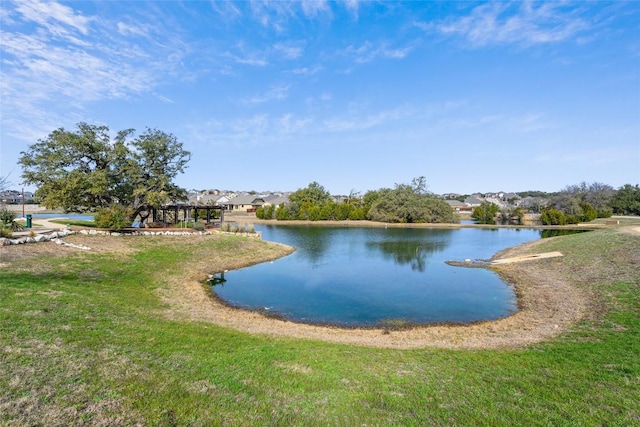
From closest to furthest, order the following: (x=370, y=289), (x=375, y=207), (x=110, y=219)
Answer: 1. (x=370, y=289)
2. (x=110, y=219)
3. (x=375, y=207)

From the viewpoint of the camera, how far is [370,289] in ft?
60.5

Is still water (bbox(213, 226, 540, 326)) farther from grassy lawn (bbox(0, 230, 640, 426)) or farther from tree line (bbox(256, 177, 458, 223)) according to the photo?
tree line (bbox(256, 177, 458, 223))

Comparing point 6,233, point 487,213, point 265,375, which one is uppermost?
point 487,213

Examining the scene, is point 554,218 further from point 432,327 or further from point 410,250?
point 432,327

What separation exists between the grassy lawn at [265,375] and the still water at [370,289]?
4.66 metres

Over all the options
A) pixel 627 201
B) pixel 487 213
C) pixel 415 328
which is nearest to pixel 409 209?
pixel 487 213

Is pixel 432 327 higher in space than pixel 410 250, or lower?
lower

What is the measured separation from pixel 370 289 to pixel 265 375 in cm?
1245

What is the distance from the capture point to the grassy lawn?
202 inches

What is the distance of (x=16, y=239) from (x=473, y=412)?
20.1 meters

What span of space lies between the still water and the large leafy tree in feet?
41.7

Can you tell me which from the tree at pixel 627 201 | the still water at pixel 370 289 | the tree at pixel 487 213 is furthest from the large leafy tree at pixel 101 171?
the tree at pixel 627 201

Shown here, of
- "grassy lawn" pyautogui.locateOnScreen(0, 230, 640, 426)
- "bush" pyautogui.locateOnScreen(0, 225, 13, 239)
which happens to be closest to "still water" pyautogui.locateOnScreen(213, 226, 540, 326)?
"grassy lawn" pyautogui.locateOnScreen(0, 230, 640, 426)

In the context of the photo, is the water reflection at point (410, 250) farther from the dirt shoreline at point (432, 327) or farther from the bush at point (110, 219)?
the bush at point (110, 219)
